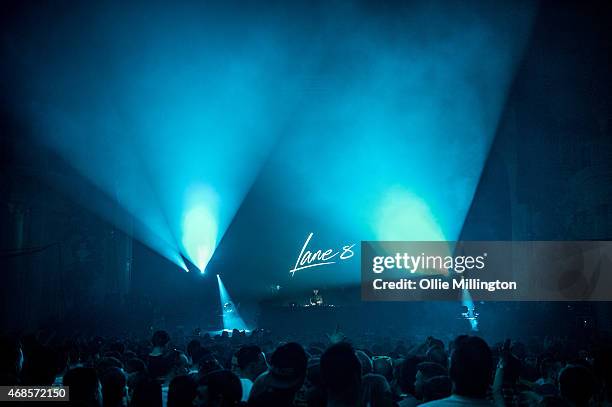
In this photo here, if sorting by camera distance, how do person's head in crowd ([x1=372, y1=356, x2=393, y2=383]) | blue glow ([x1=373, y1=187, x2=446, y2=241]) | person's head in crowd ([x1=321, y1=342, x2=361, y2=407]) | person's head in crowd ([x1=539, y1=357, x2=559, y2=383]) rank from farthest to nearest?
blue glow ([x1=373, y1=187, x2=446, y2=241]), person's head in crowd ([x1=539, y1=357, x2=559, y2=383]), person's head in crowd ([x1=372, y1=356, x2=393, y2=383]), person's head in crowd ([x1=321, y1=342, x2=361, y2=407])

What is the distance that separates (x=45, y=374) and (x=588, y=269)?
18.4 metres

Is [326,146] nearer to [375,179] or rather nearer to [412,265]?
[375,179]

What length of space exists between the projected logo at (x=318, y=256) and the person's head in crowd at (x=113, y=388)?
→ 2215 cm

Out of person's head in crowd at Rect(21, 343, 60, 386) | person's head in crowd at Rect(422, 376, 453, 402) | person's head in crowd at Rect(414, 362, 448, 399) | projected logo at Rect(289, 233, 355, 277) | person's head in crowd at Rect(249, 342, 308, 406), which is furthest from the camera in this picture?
projected logo at Rect(289, 233, 355, 277)

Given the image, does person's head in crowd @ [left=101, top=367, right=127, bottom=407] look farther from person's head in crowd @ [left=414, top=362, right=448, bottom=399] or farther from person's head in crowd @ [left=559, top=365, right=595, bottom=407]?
person's head in crowd @ [left=559, top=365, right=595, bottom=407]

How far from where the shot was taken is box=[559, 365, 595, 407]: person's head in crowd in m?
4.02

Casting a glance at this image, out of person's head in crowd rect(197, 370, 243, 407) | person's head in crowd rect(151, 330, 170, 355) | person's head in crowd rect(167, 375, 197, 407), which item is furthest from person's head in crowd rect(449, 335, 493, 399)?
person's head in crowd rect(151, 330, 170, 355)

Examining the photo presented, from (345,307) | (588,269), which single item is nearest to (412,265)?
(345,307)

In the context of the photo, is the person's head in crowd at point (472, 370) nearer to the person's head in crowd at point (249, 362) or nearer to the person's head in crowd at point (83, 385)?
the person's head in crowd at point (83, 385)

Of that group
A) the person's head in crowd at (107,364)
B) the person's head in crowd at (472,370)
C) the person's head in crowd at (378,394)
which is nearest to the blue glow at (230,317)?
the person's head in crowd at (107,364)

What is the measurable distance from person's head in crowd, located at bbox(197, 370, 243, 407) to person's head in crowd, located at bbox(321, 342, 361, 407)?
57cm

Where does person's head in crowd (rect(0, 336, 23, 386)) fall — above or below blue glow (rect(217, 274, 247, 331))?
below

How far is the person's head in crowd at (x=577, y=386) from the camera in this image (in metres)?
4.02

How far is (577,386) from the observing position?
13.2 feet
